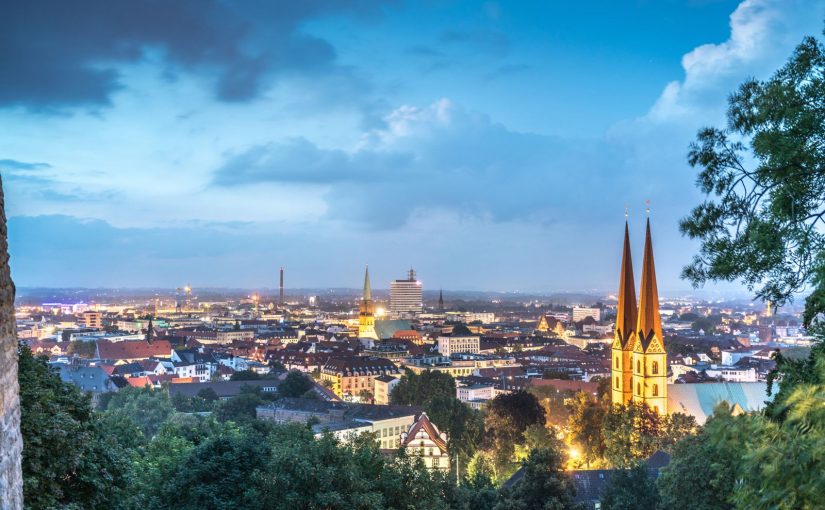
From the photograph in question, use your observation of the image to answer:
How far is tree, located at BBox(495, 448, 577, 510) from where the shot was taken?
18719 mm

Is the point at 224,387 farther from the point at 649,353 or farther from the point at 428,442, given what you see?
the point at 649,353

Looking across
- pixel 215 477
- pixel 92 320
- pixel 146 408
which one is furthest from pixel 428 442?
pixel 92 320

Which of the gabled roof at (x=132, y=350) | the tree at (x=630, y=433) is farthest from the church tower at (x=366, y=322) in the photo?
the tree at (x=630, y=433)

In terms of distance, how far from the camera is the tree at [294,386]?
53031mm

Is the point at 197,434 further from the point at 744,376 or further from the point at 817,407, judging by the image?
the point at 744,376

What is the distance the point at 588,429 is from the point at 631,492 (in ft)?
53.3

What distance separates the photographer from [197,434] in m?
18.0

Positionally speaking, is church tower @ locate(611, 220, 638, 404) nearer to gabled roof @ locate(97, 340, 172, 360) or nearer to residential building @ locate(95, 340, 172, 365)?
residential building @ locate(95, 340, 172, 365)

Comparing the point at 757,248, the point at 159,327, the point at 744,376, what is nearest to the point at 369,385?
the point at 744,376

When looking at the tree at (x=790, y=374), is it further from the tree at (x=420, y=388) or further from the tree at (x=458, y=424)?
the tree at (x=420, y=388)

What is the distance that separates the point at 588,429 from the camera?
36969 millimetres

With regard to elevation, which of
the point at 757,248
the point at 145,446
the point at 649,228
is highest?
the point at 649,228

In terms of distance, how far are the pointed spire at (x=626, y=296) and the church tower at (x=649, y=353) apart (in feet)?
4.18

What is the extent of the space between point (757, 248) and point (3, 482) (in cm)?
636
